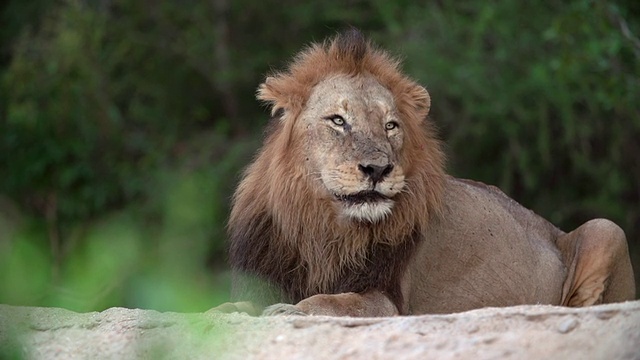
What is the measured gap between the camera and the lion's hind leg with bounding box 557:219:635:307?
21.4 ft

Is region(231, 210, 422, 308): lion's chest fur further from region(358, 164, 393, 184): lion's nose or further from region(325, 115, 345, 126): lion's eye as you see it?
region(325, 115, 345, 126): lion's eye

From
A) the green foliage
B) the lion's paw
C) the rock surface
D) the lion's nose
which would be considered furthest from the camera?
the green foliage

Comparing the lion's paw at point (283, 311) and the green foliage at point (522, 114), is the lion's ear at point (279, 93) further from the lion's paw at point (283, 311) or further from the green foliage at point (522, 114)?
the green foliage at point (522, 114)

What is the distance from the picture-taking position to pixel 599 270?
21.5 ft

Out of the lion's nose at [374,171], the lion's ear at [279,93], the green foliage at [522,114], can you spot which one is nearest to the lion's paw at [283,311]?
the lion's nose at [374,171]

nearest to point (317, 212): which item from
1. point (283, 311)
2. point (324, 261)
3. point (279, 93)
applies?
point (324, 261)

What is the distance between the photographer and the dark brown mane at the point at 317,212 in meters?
5.36

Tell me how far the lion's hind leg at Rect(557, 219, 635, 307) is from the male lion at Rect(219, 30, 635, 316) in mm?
443

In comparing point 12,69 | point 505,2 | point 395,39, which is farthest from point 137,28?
point 505,2

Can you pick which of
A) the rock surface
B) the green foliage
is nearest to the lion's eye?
the rock surface

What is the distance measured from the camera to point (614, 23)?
8703mm

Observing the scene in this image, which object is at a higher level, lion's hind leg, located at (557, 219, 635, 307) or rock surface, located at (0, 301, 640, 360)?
rock surface, located at (0, 301, 640, 360)

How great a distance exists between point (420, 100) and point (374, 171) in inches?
37.3

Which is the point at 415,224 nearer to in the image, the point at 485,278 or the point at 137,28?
the point at 485,278
